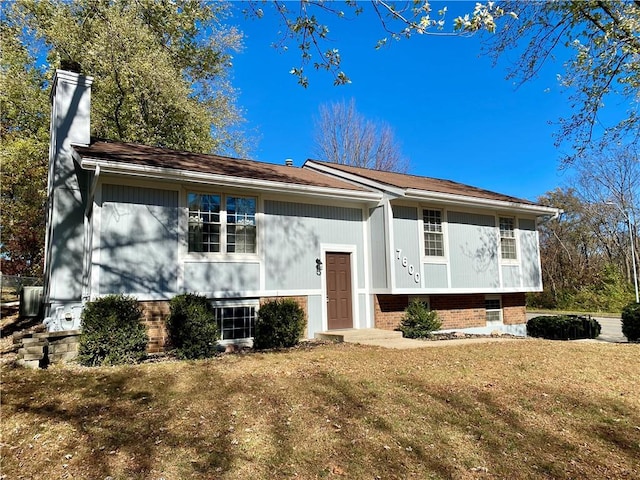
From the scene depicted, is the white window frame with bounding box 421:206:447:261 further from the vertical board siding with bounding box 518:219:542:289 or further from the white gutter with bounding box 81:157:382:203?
the vertical board siding with bounding box 518:219:542:289

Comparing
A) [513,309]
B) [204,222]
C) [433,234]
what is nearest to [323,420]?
[204,222]

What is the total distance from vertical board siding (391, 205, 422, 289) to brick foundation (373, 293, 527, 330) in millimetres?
667

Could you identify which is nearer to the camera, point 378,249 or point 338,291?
point 338,291

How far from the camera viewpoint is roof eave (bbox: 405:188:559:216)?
39.3 ft

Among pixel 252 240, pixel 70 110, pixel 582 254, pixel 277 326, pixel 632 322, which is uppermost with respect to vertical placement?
pixel 70 110

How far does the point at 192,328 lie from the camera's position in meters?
8.22

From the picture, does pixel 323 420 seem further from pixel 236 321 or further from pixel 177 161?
pixel 177 161

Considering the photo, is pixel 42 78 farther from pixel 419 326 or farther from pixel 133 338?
pixel 419 326

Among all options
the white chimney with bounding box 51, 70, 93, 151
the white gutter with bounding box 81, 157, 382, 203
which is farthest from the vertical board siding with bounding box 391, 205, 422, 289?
the white chimney with bounding box 51, 70, 93, 151

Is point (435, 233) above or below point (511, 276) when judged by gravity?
above

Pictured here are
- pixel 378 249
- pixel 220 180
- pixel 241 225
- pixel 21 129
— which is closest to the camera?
pixel 220 180

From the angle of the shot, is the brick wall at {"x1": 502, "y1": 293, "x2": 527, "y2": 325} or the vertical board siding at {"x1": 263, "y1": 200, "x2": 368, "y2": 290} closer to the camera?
the vertical board siding at {"x1": 263, "y1": 200, "x2": 368, "y2": 290}

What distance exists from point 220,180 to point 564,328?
37.5 feet

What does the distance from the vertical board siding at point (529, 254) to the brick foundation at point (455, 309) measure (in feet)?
2.18
